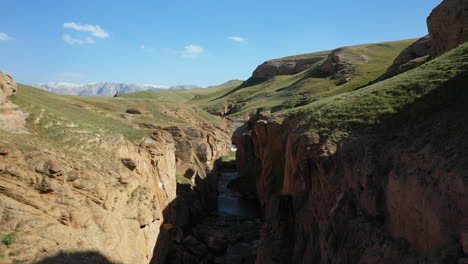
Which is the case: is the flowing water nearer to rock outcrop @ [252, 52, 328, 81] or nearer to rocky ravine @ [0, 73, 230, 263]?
rocky ravine @ [0, 73, 230, 263]

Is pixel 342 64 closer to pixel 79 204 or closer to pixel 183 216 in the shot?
pixel 183 216

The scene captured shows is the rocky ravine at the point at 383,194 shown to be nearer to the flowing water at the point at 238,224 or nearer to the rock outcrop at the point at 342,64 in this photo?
the flowing water at the point at 238,224

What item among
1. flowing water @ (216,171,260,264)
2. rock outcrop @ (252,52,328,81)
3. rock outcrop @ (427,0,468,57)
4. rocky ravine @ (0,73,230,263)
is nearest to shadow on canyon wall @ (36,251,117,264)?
rocky ravine @ (0,73,230,263)

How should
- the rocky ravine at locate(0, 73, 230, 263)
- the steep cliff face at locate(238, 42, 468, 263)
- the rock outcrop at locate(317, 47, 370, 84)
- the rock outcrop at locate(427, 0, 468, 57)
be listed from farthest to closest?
the rock outcrop at locate(317, 47, 370, 84)
the rock outcrop at locate(427, 0, 468, 57)
the rocky ravine at locate(0, 73, 230, 263)
the steep cliff face at locate(238, 42, 468, 263)

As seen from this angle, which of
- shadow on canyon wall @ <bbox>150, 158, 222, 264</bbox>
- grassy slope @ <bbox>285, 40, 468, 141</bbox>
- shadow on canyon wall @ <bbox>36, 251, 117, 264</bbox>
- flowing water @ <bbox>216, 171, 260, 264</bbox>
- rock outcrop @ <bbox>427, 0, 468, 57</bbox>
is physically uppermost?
rock outcrop @ <bbox>427, 0, 468, 57</bbox>

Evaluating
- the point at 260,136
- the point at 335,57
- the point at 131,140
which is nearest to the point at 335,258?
the point at 131,140

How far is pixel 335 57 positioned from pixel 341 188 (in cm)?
Result: 8508

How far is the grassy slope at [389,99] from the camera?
19.0 m

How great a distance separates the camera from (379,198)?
14.8 meters

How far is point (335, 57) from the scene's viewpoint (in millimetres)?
94875

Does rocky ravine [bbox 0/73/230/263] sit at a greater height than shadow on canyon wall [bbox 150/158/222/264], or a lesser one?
greater

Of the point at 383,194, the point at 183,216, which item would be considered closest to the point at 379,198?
the point at 383,194

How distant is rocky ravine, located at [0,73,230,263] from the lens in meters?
16.3

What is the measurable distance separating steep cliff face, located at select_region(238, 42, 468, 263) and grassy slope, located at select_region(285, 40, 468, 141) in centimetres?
21
